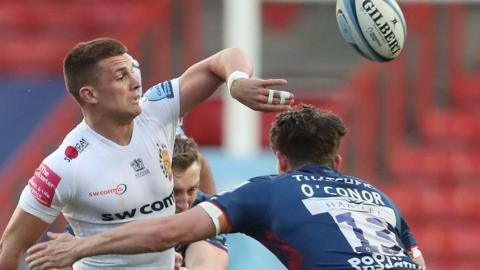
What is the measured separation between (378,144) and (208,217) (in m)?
7.00

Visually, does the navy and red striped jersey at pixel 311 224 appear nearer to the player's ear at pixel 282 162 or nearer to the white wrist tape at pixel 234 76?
the player's ear at pixel 282 162

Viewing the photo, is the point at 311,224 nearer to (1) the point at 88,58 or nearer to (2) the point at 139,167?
(2) the point at 139,167

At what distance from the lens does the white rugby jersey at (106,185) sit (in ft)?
18.8

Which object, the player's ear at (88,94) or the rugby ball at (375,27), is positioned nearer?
the player's ear at (88,94)

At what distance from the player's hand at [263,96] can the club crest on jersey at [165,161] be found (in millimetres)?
516

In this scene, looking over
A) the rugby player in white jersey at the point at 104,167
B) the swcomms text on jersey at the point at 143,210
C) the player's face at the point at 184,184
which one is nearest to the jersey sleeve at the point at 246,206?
the rugby player in white jersey at the point at 104,167

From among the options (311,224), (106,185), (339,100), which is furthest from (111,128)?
(339,100)

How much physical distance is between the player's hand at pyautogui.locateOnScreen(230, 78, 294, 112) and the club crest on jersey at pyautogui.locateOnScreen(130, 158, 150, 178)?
0.55 meters

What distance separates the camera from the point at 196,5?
1284 centimetres

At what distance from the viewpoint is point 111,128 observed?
5879mm

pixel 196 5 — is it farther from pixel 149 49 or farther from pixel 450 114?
pixel 450 114

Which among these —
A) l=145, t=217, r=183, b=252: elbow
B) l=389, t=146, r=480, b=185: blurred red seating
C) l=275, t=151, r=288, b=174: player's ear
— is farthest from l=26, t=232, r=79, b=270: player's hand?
l=389, t=146, r=480, b=185: blurred red seating

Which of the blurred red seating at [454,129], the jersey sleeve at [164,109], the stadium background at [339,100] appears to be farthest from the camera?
the blurred red seating at [454,129]

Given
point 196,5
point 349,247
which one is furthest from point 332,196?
point 196,5
